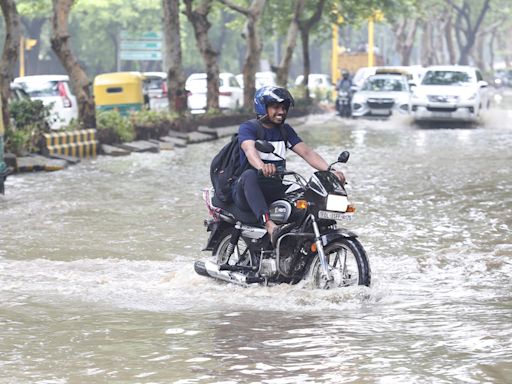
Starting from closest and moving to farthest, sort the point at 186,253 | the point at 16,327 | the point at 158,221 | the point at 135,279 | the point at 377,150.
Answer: the point at 16,327, the point at 135,279, the point at 186,253, the point at 158,221, the point at 377,150

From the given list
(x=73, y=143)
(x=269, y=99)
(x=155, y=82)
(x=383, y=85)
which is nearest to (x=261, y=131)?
(x=269, y=99)

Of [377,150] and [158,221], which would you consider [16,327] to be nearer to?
[158,221]

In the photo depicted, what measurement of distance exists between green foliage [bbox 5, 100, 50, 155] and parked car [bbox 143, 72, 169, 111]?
12.8 m

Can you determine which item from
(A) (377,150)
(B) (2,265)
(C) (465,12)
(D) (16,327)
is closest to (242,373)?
(D) (16,327)

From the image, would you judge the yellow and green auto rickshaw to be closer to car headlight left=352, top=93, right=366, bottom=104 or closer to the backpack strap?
car headlight left=352, top=93, right=366, bottom=104

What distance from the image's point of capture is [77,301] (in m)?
8.53

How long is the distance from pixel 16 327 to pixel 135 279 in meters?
2.04

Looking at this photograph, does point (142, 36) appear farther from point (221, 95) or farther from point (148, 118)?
point (148, 118)

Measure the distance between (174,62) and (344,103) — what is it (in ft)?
38.4

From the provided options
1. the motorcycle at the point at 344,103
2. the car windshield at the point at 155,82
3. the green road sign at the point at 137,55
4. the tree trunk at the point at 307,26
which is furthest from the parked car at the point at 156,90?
the green road sign at the point at 137,55

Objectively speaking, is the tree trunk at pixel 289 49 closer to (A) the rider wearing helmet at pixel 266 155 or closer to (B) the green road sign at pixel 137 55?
(B) the green road sign at pixel 137 55

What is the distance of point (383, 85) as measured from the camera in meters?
38.8

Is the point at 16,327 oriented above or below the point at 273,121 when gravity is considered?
below

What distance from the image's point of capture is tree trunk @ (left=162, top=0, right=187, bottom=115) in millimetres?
29297
